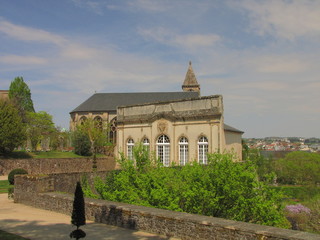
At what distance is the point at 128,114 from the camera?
33.0 meters

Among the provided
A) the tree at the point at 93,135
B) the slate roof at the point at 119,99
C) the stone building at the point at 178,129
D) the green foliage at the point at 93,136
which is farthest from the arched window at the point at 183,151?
the slate roof at the point at 119,99

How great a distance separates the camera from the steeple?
6716 centimetres

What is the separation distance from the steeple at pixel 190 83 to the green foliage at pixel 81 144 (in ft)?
86.1

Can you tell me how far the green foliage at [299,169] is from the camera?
45.1 meters

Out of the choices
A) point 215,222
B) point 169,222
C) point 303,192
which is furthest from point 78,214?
point 303,192

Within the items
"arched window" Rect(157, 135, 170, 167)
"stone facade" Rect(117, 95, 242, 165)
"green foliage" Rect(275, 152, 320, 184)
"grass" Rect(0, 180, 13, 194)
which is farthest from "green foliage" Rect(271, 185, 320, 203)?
"grass" Rect(0, 180, 13, 194)

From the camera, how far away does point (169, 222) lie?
884 centimetres

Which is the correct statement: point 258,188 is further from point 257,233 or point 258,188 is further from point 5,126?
point 5,126

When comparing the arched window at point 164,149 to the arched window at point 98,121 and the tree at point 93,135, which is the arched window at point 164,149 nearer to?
the tree at point 93,135

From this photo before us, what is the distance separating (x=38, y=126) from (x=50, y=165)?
16736 mm

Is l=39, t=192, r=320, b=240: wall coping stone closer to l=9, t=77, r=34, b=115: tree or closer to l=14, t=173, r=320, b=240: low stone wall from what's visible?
l=14, t=173, r=320, b=240: low stone wall

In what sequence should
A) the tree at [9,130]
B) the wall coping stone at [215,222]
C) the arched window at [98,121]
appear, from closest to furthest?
the wall coping stone at [215,222] → the tree at [9,130] → the arched window at [98,121]

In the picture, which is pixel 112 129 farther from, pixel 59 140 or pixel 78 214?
pixel 78 214

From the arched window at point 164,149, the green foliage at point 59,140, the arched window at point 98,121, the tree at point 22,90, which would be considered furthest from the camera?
the tree at point 22,90
